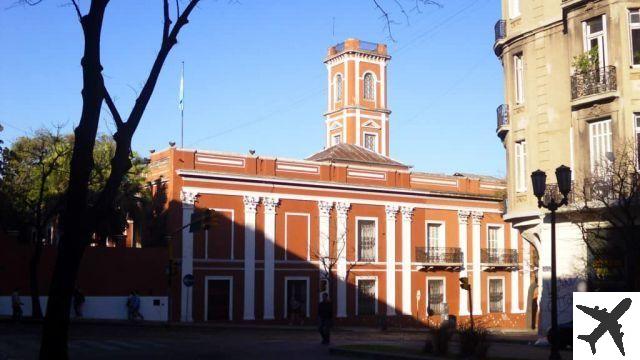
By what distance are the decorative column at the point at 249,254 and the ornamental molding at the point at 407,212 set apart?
9.73 meters

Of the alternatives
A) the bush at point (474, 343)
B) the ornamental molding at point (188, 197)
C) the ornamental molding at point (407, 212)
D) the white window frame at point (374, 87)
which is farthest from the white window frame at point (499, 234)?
the bush at point (474, 343)

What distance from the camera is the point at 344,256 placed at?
44062 millimetres

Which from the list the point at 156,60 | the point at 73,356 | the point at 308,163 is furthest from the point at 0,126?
the point at 156,60

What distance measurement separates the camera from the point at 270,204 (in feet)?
137

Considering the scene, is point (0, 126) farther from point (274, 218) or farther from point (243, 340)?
point (243, 340)

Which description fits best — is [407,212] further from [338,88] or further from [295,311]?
[338,88]

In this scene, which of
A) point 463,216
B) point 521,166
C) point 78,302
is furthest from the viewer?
point 463,216

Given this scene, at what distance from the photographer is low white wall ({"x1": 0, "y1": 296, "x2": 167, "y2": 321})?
35.9 m

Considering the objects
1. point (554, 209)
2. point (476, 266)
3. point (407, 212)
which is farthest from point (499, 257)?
point (554, 209)

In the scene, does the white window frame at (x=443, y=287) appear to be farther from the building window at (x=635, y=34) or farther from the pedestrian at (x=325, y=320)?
the building window at (x=635, y=34)

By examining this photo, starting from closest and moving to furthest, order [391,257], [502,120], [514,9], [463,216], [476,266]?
[514,9], [502,120], [391,257], [476,266], [463,216]

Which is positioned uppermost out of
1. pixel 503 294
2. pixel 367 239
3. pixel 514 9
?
pixel 514 9

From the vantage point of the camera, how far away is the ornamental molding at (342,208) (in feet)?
145

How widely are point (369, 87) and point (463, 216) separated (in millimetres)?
23990
